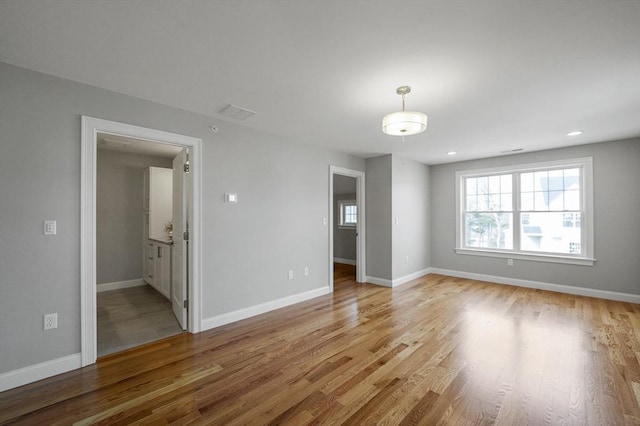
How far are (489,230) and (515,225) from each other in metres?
0.48

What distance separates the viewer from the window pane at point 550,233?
15.8 feet

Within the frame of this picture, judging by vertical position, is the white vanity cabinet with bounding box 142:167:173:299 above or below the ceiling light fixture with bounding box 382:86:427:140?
below

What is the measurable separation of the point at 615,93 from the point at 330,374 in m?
3.78

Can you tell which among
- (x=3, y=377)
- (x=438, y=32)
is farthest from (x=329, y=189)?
(x=3, y=377)

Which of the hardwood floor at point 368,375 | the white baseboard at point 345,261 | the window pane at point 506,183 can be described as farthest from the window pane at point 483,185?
the white baseboard at point 345,261

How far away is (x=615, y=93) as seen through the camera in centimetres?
270

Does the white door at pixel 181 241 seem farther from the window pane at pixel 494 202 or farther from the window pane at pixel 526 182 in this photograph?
the window pane at pixel 526 182

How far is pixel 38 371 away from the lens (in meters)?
2.24

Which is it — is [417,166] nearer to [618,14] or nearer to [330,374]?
[618,14]

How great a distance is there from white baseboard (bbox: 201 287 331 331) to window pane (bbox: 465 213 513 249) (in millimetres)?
3495

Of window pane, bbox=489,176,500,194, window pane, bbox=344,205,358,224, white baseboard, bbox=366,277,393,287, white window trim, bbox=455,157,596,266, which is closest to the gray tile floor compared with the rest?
white baseboard, bbox=366,277,393,287

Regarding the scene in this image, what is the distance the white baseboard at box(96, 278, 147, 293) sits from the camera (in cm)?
503

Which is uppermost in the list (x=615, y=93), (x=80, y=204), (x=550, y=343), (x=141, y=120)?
(x=615, y=93)

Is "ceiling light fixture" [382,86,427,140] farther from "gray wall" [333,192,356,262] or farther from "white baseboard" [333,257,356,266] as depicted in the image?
"white baseboard" [333,257,356,266]
